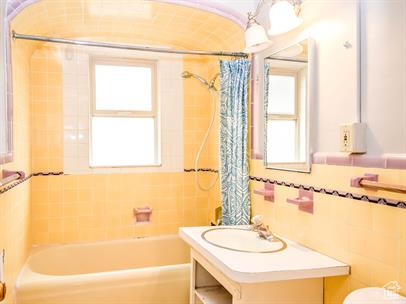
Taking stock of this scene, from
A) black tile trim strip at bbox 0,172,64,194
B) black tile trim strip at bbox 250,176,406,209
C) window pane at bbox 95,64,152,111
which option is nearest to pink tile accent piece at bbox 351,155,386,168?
black tile trim strip at bbox 250,176,406,209

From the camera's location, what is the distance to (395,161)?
134 centimetres

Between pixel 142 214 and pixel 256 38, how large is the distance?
6.31 feet

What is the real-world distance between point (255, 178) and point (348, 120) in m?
0.98

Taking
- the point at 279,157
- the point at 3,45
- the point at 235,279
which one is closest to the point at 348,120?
the point at 279,157

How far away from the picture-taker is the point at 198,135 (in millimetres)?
3471

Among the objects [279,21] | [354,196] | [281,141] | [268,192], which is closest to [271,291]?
[354,196]

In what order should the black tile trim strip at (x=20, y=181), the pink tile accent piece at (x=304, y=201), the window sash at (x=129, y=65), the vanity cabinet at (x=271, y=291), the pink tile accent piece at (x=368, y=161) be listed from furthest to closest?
the window sash at (x=129, y=65) → the black tile trim strip at (x=20, y=181) → the pink tile accent piece at (x=304, y=201) → the vanity cabinet at (x=271, y=291) → the pink tile accent piece at (x=368, y=161)

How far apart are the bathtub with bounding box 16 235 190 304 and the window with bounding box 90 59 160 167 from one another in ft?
2.55

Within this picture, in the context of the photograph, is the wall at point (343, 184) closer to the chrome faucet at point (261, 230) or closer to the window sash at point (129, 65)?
the chrome faucet at point (261, 230)

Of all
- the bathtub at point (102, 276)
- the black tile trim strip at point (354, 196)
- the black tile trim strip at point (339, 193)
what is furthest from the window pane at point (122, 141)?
the black tile trim strip at point (354, 196)

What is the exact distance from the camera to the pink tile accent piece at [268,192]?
225 centimetres

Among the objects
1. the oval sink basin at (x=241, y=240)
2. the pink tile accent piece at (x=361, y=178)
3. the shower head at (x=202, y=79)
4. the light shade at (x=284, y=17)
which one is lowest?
the oval sink basin at (x=241, y=240)

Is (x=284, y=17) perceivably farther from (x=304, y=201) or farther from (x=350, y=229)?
(x=350, y=229)

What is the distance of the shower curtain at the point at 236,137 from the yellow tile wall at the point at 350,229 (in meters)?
0.41
